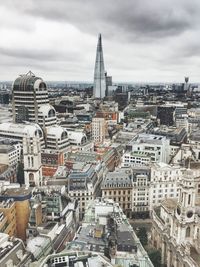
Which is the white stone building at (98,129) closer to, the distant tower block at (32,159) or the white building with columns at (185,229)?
the distant tower block at (32,159)

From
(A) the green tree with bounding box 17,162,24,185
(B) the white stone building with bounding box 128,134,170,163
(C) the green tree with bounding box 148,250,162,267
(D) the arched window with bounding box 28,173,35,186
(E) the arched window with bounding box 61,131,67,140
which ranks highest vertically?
(E) the arched window with bounding box 61,131,67,140

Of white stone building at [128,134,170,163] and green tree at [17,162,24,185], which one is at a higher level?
white stone building at [128,134,170,163]

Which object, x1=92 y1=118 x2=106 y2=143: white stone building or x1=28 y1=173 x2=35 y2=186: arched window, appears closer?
x1=28 y1=173 x2=35 y2=186: arched window

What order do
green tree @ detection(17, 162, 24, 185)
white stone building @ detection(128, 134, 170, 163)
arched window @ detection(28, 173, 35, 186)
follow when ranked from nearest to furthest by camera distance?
arched window @ detection(28, 173, 35, 186)
green tree @ detection(17, 162, 24, 185)
white stone building @ detection(128, 134, 170, 163)

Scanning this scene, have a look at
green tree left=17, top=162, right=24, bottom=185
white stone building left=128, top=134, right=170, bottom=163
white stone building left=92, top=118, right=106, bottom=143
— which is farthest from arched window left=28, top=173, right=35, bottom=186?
white stone building left=92, top=118, right=106, bottom=143

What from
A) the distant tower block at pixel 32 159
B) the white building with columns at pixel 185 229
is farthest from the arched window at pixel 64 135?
the white building with columns at pixel 185 229

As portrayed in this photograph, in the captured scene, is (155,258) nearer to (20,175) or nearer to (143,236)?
(143,236)

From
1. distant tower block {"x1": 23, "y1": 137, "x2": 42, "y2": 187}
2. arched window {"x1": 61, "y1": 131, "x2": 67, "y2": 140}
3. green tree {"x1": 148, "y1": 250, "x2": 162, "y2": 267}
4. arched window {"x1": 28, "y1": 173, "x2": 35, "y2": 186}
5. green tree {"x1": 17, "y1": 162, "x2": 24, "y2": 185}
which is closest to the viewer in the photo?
green tree {"x1": 148, "y1": 250, "x2": 162, "y2": 267}

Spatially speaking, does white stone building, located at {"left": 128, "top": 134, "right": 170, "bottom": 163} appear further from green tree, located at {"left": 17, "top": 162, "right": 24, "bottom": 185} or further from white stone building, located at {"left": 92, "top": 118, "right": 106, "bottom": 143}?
white stone building, located at {"left": 92, "top": 118, "right": 106, "bottom": 143}

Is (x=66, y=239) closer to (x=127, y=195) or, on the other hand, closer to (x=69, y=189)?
(x=69, y=189)
